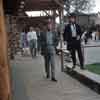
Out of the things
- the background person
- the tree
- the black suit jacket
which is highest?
the tree

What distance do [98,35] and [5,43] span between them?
6553 centimetres

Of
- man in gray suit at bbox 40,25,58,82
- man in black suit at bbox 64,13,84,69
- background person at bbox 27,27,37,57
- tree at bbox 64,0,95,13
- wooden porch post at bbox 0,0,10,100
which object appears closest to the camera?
wooden porch post at bbox 0,0,10,100

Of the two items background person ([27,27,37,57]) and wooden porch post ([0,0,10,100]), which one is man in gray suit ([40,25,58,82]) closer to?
wooden porch post ([0,0,10,100])

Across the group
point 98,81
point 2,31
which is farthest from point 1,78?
point 98,81

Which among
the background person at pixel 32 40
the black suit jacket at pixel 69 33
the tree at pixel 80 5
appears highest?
the tree at pixel 80 5

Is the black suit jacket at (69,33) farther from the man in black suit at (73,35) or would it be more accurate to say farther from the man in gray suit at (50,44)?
the man in gray suit at (50,44)

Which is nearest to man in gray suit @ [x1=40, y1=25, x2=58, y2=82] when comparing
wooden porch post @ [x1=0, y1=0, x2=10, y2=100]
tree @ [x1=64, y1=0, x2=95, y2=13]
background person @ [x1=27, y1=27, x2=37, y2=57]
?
wooden porch post @ [x1=0, y1=0, x2=10, y2=100]

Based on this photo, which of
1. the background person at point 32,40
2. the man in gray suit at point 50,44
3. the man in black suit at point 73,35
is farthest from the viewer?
the background person at point 32,40

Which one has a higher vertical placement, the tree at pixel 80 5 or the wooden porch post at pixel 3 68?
the tree at pixel 80 5

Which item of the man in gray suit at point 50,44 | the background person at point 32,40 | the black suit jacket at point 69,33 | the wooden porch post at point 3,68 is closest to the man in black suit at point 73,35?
the black suit jacket at point 69,33

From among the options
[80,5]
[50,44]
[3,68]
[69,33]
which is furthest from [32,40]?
[80,5]

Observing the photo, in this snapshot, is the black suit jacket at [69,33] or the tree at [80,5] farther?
the tree at [80,5]

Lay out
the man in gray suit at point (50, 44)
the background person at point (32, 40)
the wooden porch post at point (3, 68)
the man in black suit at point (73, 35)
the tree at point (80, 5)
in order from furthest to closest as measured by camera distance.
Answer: the tree at point (80, 5)
the background person at point (32, 40)
the man in black suit at point (73, 35)
the man in gray suit at point (50, 44)
the wooden porch post at point (3, 68)

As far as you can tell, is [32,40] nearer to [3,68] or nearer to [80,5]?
[3,68]
